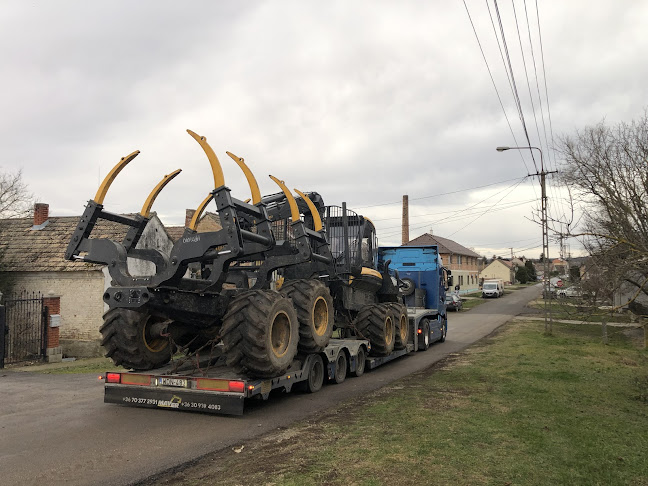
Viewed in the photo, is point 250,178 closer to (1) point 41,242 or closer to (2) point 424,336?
(2) point 424,336

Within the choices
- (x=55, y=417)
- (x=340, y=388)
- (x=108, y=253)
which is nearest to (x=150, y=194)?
(x=108, y=253)

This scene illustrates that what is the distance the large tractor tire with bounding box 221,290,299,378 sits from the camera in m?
6.89

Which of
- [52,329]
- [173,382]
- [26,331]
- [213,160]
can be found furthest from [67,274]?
[213,160]

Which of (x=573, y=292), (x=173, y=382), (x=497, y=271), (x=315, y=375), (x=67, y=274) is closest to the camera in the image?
(x=173, y=382)

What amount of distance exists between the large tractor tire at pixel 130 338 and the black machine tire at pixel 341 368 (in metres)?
3.52

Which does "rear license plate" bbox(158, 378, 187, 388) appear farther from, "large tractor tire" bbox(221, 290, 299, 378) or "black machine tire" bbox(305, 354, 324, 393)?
"black machine tire" bbox(305, 354, 324, 393)

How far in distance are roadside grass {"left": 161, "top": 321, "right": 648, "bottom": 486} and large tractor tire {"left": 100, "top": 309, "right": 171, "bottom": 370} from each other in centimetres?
284

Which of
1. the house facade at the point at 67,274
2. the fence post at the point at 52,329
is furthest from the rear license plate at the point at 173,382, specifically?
the house facade at the point at 67,274

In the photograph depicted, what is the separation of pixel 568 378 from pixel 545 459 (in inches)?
224

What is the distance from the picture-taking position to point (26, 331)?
16828mm

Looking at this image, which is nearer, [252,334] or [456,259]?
[252,334]

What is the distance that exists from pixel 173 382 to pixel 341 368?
3.96 metres

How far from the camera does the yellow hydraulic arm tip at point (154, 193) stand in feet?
27.7

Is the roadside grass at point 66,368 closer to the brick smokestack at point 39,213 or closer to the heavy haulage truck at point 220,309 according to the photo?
the heavy haulage truck at point 220,309
